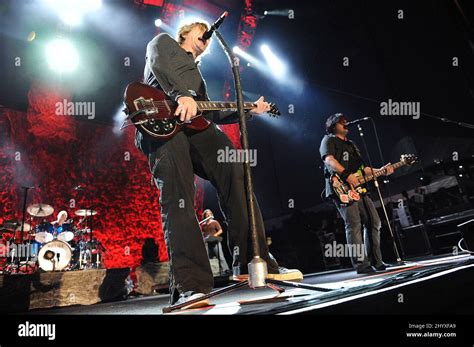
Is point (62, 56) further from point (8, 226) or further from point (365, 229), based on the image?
point (365, 229)

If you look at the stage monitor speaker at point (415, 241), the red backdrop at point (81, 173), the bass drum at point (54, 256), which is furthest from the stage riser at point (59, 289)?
the stage monitor speaker at point (415, 241)

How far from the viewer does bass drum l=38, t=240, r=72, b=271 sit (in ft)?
20.1

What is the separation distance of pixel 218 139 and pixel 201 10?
9513 millimetres

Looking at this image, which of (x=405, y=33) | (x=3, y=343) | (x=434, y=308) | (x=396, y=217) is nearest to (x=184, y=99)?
(x=3, y=343)

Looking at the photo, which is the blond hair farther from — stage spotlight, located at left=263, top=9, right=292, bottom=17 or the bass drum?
stage spotlight, located at left=263, top=9, right=292, bottom=17

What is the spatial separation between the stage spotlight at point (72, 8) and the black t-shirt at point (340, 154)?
8.05 metres

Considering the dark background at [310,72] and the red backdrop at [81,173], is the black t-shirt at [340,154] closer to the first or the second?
the dark background at [310,72]

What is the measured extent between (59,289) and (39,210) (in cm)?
308

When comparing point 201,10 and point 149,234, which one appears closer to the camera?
point 149,234

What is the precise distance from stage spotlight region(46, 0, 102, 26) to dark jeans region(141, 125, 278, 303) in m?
8.68

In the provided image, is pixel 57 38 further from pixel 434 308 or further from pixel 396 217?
pixel 434 308

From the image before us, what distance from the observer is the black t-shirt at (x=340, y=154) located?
14.0ft

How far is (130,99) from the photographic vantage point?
1958mm

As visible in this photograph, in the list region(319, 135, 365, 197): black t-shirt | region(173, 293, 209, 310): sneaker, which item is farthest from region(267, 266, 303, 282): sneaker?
region(319, 135, 365, 197): black t-shirt
